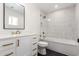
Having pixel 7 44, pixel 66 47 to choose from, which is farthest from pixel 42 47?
pixel 7 44

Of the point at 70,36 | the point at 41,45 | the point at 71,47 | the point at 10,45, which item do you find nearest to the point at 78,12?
the point at 70,36

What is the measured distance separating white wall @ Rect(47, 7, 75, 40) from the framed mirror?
216 cm

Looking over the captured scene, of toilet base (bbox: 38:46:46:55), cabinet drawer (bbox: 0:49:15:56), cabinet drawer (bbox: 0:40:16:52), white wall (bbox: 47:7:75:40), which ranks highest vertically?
white wall (bbox: 47:7:75:40)

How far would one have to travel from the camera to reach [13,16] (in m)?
1.84

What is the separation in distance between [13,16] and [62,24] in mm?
2587

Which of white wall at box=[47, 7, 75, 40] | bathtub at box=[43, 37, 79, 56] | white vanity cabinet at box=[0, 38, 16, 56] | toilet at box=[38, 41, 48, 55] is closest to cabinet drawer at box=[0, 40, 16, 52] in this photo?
white vanity cabinet at box=[0, 38, 16, 56]

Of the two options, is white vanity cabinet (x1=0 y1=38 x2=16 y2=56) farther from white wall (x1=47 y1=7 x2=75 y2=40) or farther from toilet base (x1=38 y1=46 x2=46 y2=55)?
white wall (x1=47 y1=7 x2=75 y2=40)

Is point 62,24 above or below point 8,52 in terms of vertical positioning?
above

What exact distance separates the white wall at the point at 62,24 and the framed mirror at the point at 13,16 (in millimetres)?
2158

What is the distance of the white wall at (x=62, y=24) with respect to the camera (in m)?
3.10

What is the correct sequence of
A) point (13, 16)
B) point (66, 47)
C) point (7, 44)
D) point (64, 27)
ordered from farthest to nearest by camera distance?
1. point (64, 27)
2. point (66, 47)
3. point (13, 16)
4. point (7, 44)

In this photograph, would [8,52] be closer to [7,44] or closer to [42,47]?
[7,44]

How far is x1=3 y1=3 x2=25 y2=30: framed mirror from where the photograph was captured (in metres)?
1.60

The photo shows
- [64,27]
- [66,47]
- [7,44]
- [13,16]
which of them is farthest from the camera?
[64,27]
